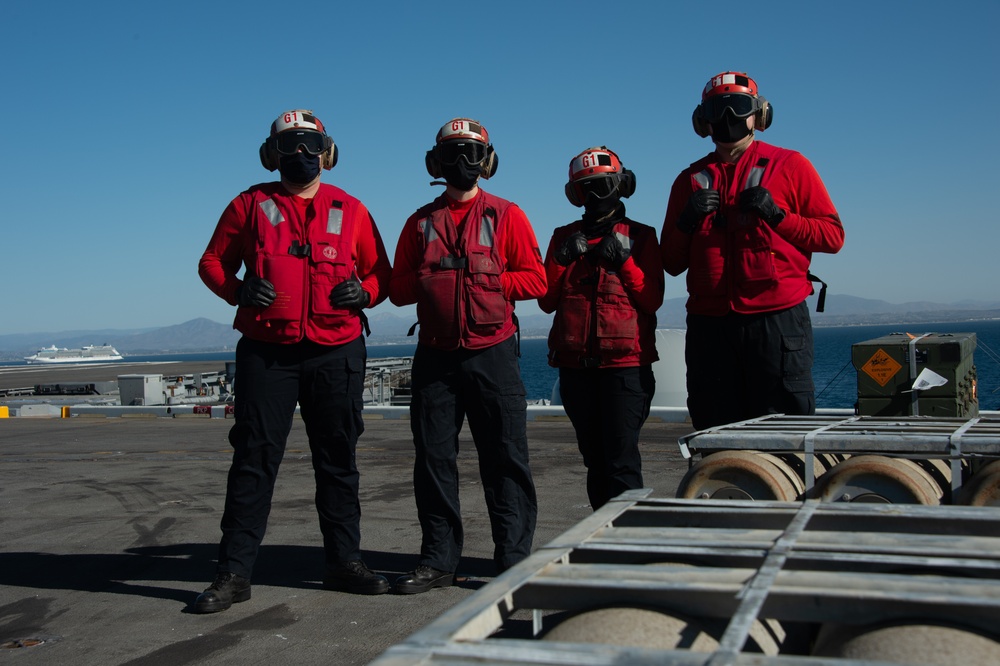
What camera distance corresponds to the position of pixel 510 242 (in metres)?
5.10

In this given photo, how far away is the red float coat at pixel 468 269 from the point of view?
192 inches

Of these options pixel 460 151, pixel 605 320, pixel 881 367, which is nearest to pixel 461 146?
pixel 460 151

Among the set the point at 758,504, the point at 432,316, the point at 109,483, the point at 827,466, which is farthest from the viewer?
the point at 109,483

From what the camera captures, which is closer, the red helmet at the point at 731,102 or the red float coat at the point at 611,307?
the red helmet at the point at 731,102

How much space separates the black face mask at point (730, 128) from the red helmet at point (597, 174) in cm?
61

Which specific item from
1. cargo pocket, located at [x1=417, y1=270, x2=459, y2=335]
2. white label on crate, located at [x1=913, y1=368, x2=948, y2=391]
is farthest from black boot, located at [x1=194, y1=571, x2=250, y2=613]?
white label on crate, located at [x1=913, y1=368, x2=948, y2=391]

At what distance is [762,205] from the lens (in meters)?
4.35

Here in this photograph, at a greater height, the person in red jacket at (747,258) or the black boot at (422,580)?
the person in red jacket at (747,258)

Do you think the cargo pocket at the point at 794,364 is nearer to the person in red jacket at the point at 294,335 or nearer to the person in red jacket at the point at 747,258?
the person in red jacket at the point at 747,258

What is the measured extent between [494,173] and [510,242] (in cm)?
47

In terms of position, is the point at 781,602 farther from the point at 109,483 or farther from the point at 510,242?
the point at 109,483

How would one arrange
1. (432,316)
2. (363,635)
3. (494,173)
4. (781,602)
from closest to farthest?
(781,602) < (363,635) < (432,316) < (494,173)

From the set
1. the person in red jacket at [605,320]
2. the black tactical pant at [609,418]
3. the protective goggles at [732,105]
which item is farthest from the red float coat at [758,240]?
the black tactical pant at [609,418]

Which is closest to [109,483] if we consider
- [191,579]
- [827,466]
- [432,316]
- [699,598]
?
[191,579]
